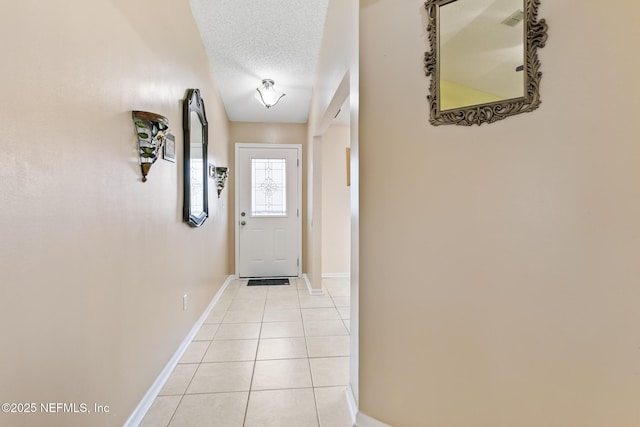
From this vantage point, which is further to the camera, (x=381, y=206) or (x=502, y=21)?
(x=381, y=206)

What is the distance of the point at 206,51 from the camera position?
10.6ft

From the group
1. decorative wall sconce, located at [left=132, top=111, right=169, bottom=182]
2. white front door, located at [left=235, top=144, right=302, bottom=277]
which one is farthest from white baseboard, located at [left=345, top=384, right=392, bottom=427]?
white front door, located at [left=235, top=144, right=302, bottom=277]

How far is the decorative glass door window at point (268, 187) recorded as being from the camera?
4.79 m

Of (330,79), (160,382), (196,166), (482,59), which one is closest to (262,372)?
(160,382)

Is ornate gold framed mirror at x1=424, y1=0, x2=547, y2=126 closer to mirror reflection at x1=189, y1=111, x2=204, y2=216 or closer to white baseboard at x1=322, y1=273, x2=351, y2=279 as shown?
mirror reflection at x1=189, y1=111, x2=204, y2=216

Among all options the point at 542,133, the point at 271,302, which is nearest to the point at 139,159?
the point at 542,133

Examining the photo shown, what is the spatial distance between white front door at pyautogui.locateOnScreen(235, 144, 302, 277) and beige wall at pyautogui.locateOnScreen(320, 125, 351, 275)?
17.3 inches

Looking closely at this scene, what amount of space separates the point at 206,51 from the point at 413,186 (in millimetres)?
2934

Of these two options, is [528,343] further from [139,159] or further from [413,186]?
[139,159]

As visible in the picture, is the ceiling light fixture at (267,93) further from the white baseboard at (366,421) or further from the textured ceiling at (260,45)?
the white baseboard at (366,421)

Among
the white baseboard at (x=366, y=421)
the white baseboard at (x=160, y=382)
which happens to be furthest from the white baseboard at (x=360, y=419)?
the white baseboard at (x=160, y=382)

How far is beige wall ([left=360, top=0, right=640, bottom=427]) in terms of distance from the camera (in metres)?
0.96

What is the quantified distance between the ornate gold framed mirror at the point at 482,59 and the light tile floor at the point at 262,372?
1703mm

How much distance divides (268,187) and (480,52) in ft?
12.8
